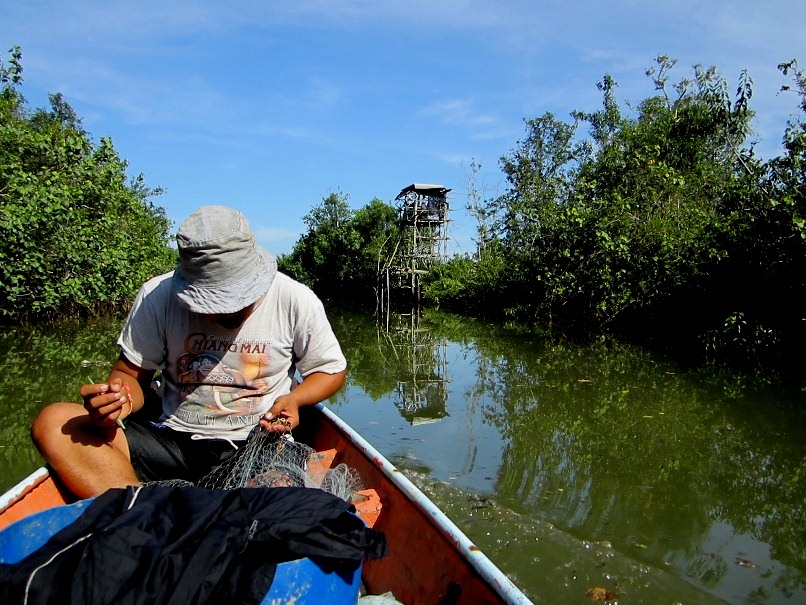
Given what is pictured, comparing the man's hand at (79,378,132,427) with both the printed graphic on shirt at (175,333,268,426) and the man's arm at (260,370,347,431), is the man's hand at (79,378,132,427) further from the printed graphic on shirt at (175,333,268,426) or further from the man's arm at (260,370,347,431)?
the man's arm at (260,370,347,431)

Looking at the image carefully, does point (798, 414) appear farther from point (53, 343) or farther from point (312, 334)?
point (53, 343)

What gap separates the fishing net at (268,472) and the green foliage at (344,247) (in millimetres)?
24865

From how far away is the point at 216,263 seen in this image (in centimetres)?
214

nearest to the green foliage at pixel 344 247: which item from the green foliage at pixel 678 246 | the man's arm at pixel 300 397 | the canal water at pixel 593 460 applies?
the green foliage at pixel 678 246

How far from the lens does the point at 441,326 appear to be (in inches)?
630

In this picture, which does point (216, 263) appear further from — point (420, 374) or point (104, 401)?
point (420, 374)

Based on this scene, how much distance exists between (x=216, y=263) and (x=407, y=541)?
3.83 feet

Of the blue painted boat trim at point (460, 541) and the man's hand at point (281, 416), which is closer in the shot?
the blue painted boat trim at point (460, 541)

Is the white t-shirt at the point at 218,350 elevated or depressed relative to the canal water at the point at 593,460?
elevated

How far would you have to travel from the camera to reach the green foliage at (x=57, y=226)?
10000 mm

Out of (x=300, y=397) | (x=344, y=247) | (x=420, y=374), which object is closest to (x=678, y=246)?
(x=420, y=374)

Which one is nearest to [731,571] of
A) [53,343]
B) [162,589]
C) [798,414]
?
[162,589]

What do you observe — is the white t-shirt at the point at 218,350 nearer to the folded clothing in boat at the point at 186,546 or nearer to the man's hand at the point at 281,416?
the man's hand at the point at 281,416

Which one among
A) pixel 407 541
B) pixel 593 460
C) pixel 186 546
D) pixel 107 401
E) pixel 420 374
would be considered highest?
pixel 107 401
